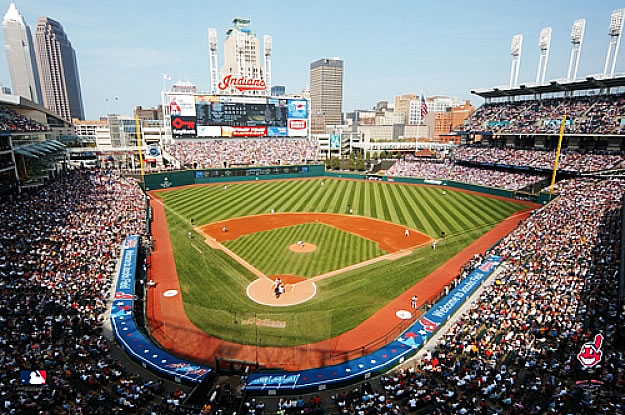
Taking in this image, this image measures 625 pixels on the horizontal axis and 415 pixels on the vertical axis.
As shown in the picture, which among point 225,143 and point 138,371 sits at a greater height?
point 225,143

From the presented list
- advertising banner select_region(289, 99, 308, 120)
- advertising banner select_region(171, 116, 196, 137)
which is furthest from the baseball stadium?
advertising banner select_region(289, 99, 308, 120)

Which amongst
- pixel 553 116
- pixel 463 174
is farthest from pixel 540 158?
pixel 463 174

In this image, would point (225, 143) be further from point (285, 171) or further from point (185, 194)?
point (185, 194)

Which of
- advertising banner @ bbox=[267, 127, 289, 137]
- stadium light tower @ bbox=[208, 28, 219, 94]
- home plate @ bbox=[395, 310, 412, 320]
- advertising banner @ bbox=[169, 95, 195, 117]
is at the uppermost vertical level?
stadium light tower @ bbox=[208, 28, 219, 94]

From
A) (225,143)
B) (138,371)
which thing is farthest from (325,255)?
(225,143)

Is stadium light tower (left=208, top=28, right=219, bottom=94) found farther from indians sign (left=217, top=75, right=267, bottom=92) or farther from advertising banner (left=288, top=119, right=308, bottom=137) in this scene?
advertising banner (left=288, top=119, right=308, bottom=137)

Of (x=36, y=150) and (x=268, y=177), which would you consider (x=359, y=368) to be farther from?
(x=268, y=177)

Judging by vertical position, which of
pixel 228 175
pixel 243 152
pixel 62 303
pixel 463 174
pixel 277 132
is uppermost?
pixel 277 132
